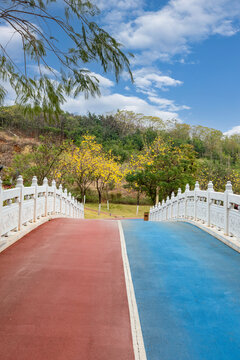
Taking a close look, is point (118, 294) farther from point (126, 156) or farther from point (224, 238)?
point (126, 156)

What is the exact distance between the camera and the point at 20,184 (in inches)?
289

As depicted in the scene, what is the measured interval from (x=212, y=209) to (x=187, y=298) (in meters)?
4.88

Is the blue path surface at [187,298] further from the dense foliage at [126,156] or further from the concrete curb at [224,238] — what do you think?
the dense foliage at [126,156]

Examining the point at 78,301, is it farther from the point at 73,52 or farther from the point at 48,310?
the point at 73,52

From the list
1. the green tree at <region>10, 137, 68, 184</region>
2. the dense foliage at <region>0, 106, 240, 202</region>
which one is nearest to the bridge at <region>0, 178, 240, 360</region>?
the dense foliage at <region>0, 106, 240, 202</region>

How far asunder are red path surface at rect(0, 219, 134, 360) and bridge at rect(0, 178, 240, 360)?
0.04ft

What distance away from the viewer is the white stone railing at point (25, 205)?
619 centimetres

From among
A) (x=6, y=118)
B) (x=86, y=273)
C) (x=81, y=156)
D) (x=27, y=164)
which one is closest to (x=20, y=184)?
(x=86, y=273)

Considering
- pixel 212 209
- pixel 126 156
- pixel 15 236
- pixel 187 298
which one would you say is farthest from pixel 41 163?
pixel 126 156

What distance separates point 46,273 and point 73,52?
3554mm

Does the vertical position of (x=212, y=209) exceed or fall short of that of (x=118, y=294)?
it exceeds it

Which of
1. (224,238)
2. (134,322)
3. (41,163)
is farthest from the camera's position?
(41,163)

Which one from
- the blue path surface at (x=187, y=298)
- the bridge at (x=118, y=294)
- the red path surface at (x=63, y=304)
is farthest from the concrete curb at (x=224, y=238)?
the red path surface at (x=63, y=304)

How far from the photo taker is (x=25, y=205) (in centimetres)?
771
